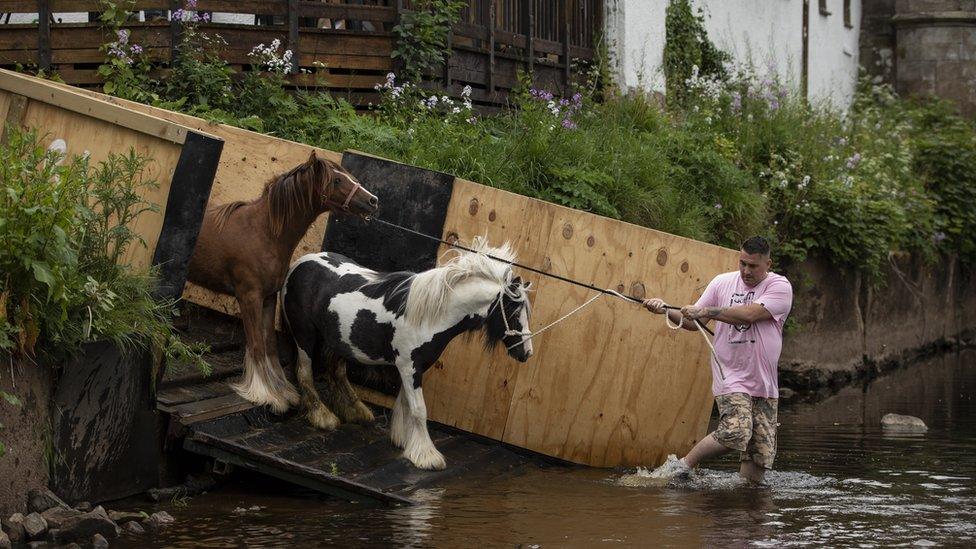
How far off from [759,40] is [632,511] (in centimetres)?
1743

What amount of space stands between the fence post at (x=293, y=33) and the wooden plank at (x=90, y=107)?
446 cm

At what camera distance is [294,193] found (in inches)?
346

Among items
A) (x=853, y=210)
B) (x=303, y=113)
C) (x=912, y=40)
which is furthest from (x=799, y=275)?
(x=912, y=40)

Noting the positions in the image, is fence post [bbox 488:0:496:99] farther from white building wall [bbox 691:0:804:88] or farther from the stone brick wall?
the stone brick wall

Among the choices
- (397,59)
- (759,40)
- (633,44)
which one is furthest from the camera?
(759,40)

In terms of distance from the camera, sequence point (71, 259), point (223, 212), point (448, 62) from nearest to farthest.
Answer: point (71, 259) < point (223, 212) < point (448, 62)

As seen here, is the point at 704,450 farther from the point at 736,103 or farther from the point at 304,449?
the point at 736,103

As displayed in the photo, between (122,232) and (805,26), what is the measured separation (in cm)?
2123

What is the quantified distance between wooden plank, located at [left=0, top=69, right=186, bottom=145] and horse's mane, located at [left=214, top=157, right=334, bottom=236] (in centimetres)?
78

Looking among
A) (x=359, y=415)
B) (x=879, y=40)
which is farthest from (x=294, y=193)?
(x=879, y=40)

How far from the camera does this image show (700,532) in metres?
7.40

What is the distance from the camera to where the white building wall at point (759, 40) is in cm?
1869

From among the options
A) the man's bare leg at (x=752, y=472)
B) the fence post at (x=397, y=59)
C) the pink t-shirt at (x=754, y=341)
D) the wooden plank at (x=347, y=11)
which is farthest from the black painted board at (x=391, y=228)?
the fence post at (x=397, y=59)

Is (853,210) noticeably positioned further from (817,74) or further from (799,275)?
(817,74)
